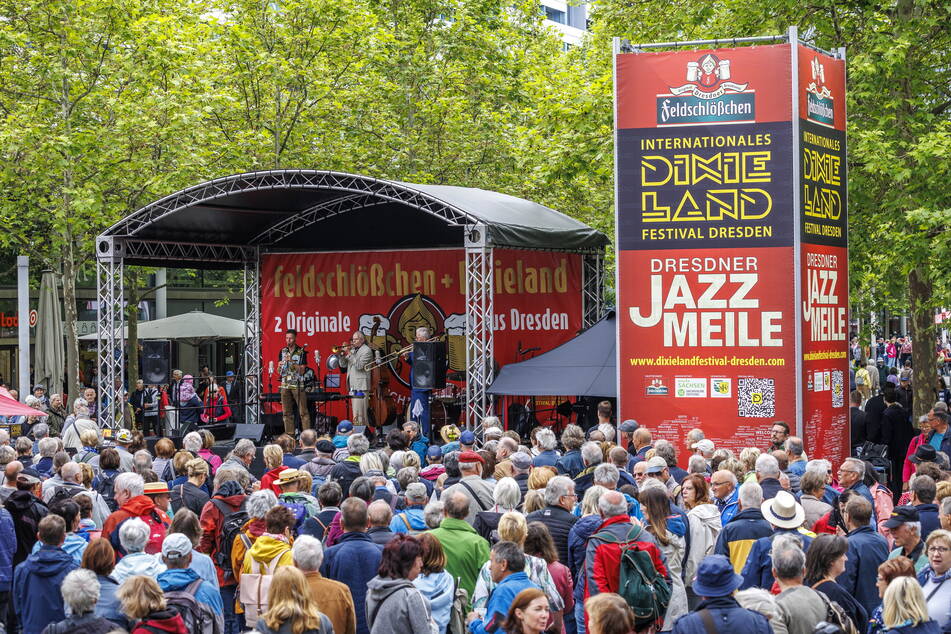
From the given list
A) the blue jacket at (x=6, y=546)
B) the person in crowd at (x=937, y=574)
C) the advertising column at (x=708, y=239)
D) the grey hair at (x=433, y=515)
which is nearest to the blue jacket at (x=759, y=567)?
the person in crowd at (x=937, y=574)

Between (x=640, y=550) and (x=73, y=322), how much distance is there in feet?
54.3

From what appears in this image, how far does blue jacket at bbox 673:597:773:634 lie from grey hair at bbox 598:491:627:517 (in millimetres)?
1351

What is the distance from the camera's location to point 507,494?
7934 millimetres

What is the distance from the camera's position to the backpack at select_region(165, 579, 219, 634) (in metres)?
6.16

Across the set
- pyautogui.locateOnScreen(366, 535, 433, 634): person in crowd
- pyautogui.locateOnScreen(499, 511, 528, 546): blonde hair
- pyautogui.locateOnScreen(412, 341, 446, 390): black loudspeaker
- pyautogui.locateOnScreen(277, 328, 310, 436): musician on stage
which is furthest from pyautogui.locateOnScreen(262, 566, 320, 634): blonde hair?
pyautogui.locateOnScreen(277, 328, 310, 436): musician on stage

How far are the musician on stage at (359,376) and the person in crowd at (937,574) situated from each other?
15.1m

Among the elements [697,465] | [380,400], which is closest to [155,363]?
[380,400]

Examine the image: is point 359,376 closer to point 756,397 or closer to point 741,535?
point 756,397

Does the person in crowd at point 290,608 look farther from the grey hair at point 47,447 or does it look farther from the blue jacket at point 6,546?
the grey hair at point 47,447

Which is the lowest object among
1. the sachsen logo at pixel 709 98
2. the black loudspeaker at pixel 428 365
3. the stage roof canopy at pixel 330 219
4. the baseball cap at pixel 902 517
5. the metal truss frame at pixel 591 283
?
the baseball cap at pixel 902 517

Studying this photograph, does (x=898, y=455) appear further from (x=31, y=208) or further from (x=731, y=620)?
(x=31, y=208)

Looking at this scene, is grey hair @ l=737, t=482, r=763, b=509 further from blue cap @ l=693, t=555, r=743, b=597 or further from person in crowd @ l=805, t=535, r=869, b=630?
blue cap @ l=693, t=555, r=743, b=597

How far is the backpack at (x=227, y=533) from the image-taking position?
8.29 m

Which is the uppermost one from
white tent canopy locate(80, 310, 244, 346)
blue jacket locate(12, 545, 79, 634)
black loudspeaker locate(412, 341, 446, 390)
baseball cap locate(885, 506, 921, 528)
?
white tent canopy locate(80, 310, 244, 346)
